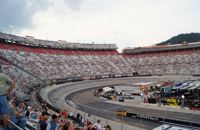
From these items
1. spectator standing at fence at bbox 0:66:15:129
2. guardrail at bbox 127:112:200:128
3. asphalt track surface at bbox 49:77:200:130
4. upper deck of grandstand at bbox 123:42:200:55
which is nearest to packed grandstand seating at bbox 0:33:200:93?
upper deck of grandstand at bbox 123:42:200:55

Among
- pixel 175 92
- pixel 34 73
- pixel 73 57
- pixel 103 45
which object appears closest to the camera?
pixel 175 92

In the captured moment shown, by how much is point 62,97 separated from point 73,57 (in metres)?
37.0

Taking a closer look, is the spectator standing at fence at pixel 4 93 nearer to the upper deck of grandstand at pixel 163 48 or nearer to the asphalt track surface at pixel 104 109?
the asphalt track surface at pixel 104 109

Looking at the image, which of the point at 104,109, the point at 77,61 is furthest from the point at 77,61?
the point at 104,109

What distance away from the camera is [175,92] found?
1860 inches

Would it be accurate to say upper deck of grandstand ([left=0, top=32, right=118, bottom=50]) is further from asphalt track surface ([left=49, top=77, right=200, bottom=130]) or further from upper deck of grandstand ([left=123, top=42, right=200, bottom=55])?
asphalt track surface ([left=49, top=77, right=200, bottom=130])

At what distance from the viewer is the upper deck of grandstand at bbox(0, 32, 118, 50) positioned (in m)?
72.4

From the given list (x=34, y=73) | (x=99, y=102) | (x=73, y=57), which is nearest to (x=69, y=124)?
(x=99, y=102)

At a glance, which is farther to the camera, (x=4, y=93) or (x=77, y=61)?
(x=77, y=61)

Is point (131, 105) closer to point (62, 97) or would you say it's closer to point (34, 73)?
point (62, 97)

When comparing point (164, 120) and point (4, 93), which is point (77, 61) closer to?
point (164, 120)

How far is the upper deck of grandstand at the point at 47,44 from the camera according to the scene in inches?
2849

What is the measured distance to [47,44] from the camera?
3465 inches

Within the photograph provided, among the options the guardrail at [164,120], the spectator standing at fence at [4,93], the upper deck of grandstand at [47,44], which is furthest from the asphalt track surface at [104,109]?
the spectator standing at fence at [4,93]
